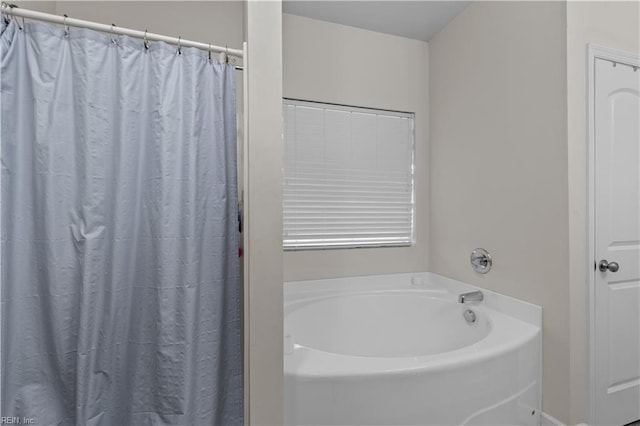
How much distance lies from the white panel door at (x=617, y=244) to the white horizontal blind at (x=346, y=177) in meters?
1.19

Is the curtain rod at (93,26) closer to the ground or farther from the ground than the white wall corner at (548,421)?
farther from the ground

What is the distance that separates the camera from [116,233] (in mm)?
1244

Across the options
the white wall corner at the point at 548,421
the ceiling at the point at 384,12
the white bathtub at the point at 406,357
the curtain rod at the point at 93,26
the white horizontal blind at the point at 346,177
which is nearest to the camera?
the curtain rod at the point at 93,26

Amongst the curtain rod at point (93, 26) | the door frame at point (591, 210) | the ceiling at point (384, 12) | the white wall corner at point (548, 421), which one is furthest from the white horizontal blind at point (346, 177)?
the white wall corner at point (548, 421)

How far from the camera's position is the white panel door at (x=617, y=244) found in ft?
5.49

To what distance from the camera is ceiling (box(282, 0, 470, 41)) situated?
86.0 inches

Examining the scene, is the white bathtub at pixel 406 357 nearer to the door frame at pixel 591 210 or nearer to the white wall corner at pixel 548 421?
the white wall corner at pixel 548 421

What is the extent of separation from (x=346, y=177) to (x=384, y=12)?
118 centimetres

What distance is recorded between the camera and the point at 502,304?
6.30ft

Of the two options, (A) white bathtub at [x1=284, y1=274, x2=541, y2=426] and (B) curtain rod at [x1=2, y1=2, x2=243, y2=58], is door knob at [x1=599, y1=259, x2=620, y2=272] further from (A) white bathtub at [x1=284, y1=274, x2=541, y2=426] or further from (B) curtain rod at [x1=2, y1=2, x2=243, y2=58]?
(B) curtain rod at [x1=2, y1=2, x2=243, y2=58]

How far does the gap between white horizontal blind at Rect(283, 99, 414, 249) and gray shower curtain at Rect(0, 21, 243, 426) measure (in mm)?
961

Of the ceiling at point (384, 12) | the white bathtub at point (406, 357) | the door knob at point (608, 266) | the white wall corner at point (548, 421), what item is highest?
the ceiling at point (384, 12)

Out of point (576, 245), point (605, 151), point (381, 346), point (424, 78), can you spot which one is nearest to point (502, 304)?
point (576, 245)

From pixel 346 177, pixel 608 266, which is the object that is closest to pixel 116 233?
pixel 346 177
